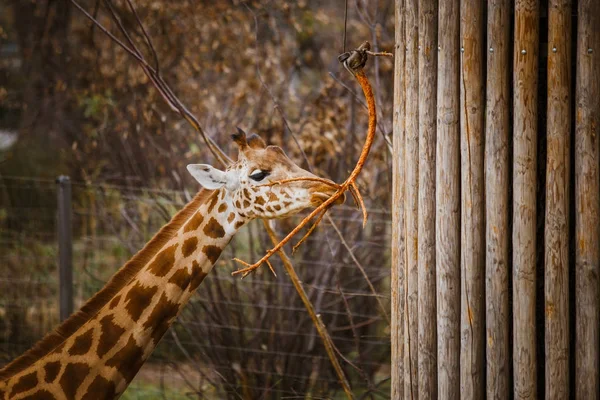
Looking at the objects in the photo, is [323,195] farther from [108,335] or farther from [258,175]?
[108,335]

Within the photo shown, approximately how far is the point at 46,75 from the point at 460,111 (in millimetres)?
7054

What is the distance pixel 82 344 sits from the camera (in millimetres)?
3648

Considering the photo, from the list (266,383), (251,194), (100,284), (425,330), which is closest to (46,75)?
(100,284)

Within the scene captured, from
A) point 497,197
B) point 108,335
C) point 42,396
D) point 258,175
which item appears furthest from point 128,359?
point 497,197

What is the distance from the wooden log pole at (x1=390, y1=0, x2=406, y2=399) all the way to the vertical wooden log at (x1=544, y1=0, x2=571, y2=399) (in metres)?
0.59

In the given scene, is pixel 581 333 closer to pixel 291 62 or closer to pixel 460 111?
pixel 460 111

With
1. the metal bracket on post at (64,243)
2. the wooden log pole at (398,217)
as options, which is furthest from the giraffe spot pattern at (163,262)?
the metal bracket on post at (64,243)

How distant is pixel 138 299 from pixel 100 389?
1.41 feet

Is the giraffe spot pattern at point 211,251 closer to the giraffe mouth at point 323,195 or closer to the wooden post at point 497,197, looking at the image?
the giraffe mouth at point 323,195

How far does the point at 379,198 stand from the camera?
6508 millimetres

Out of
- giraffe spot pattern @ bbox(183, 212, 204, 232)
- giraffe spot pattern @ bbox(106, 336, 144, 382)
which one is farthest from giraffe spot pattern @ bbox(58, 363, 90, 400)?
giraffe spot pattern @ bbox(183, 212, 204, 232)

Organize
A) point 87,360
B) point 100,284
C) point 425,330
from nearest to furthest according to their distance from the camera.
Answer: point 425,330 → point 87,360 → point 100,284

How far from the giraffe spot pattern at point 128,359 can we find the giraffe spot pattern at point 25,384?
324mm

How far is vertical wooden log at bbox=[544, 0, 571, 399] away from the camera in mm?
2564
